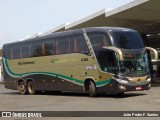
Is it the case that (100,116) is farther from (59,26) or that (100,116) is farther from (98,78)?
(59,26)

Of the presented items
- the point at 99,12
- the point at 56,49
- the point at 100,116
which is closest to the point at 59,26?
the point at 99,12

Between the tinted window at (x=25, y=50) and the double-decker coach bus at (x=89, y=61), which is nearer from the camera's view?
the double-decker coach bus at (x=89, y=61)

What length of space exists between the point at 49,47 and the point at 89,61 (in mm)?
3690

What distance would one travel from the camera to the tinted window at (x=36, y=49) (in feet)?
82.7

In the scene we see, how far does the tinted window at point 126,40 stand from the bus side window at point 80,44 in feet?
5.44

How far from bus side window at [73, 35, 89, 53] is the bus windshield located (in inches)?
86.0

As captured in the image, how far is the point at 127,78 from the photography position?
20.2m

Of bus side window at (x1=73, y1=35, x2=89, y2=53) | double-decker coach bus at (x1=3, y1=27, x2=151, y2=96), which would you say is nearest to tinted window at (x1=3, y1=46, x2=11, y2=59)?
double-decker coach bus at (x1=3, y1=27, x2=151, y2=96)

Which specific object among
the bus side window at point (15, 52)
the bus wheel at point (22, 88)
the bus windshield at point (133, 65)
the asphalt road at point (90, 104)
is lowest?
the asphalt road at point (90, 104)

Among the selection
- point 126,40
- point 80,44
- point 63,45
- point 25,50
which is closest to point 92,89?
point 80,44

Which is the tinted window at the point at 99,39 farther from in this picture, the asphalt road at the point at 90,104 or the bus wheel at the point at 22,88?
the bus wheel at the point at 22,88

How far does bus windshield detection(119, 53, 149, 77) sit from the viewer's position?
66.1 ft

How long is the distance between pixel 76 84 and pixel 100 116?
9.63 m

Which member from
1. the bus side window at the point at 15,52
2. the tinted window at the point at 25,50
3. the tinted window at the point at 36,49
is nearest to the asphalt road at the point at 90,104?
the tinted window at the point at 36,49
